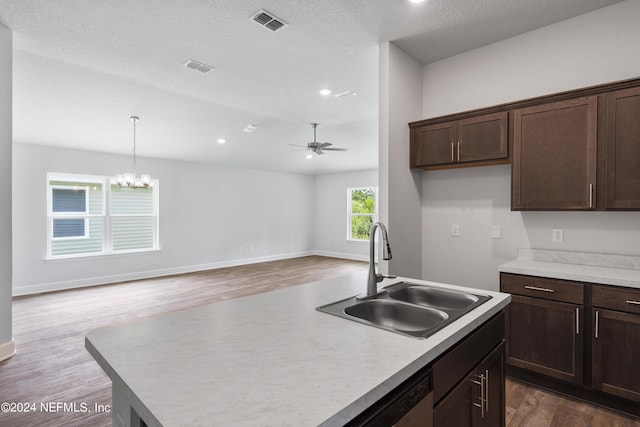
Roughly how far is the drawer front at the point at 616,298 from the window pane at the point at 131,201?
7.16 metres

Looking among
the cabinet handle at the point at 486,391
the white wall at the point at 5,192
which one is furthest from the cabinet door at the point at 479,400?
the white wall at the point at 5,192

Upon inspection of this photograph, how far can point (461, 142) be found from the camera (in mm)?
2982

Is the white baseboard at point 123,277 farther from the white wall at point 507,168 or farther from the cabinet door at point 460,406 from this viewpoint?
the cabinet door at point 460,406

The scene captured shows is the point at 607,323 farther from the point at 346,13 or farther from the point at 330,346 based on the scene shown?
the point at 346,13

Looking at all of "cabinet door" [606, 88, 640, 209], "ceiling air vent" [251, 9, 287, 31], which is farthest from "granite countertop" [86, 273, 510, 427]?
"ceiling air vent" [251, 9, 287, 31]

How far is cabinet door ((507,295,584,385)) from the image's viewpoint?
2.29 meters

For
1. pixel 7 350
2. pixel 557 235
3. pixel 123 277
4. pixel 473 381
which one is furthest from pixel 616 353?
pixel 123 277

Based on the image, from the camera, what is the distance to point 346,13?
2619 mm

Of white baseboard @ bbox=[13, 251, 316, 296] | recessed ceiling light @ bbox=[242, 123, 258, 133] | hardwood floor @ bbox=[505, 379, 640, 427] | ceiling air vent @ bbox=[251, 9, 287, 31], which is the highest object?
ceiling air vent @ bbox=[251, 9, 287, 31]

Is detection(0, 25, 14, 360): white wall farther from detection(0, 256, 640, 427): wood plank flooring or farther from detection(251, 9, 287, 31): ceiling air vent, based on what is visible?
detection(251, 9, 287, 31): ceiling air vent

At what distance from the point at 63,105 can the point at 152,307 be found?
10.2 feet

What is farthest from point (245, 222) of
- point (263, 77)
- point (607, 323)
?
point (607, 323)

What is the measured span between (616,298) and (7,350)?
16.6ft

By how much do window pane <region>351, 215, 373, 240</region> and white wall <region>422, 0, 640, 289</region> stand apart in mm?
5655
